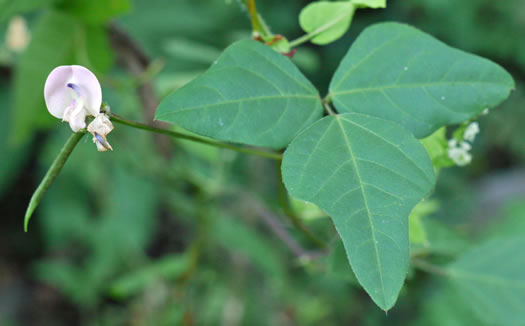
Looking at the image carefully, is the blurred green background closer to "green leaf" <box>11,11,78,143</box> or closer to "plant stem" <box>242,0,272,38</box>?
"green leaf" <box>11,11,78,143</box>

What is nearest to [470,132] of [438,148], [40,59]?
[438,148]

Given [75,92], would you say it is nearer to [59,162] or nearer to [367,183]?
[59,162]

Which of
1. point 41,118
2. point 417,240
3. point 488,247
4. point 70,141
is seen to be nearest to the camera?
point 70,141

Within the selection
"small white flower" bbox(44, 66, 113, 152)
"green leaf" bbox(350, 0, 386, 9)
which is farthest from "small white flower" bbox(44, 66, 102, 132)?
"green leaf" bbox(350, 0, 386, 9)

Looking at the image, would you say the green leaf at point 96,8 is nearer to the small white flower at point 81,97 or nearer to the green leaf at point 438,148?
the small white flower at point 81,97

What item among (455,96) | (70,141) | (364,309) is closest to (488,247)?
(455,96)

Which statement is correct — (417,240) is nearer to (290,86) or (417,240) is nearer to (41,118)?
(290,86)
